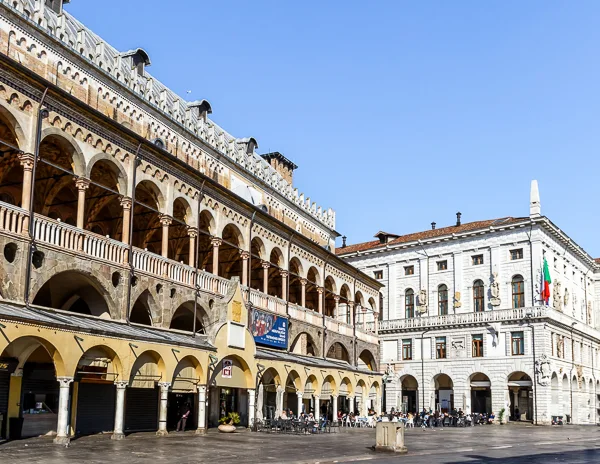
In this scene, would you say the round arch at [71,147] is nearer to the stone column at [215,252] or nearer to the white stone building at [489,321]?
the stone column at [215,252]

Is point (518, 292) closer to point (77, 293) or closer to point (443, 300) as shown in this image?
point (443, 300)

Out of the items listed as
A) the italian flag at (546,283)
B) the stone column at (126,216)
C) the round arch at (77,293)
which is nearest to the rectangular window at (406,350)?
the italian flag at (546,283)

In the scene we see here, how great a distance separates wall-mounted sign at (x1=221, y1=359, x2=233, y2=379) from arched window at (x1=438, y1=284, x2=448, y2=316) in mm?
40024

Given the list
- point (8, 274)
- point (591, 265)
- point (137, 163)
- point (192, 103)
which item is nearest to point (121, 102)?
point (137, 163)

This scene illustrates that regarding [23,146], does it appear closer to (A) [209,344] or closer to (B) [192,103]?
(A) [209,344]

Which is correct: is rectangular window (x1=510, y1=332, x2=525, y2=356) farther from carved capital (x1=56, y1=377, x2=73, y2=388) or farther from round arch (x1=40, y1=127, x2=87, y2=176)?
carved capital (x1=56, y1=377, x2=73, y2=388)

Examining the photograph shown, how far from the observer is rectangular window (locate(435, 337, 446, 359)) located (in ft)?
219

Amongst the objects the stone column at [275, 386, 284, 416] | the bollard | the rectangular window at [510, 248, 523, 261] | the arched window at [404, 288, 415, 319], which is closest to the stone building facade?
the stone column at [275, 386, 284, 416]

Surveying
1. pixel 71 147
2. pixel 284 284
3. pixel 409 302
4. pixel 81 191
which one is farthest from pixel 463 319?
pixel 71 147

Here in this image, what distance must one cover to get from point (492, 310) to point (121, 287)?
4428 cm

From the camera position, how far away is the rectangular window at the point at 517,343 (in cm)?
6156

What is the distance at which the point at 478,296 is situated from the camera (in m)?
65.7

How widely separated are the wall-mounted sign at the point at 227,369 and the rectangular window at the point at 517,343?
37.6 m

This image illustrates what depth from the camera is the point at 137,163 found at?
94.2ft
